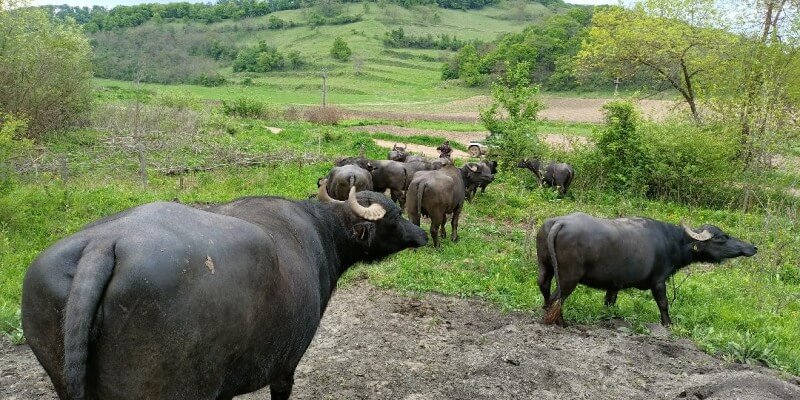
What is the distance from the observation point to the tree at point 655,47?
22422 mm

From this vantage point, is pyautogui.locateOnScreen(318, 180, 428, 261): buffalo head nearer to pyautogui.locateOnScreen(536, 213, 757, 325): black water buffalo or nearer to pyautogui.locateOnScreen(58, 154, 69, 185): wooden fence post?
pyautogui.locateOnScreen(536, 213, 757, 325): black water buffalo

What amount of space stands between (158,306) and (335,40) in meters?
100.0

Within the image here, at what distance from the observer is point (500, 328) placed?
25.2 feet

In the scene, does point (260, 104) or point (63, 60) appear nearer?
point (63, 60)

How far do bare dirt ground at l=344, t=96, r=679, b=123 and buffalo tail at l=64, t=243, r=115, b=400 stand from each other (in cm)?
3914

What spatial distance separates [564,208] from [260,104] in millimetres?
30456

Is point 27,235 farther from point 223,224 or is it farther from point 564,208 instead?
point 564,208

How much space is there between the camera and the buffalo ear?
17.7 feet

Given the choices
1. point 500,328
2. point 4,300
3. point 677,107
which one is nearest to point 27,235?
point 4,300

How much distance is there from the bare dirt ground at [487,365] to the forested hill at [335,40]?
5034 cm

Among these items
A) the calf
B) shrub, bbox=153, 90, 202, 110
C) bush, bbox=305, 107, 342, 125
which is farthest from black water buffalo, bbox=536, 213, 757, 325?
bush, bbox=305, 107, 342, 125

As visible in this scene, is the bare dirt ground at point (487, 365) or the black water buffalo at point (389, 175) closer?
the bare dirt ground at point (487, 365)

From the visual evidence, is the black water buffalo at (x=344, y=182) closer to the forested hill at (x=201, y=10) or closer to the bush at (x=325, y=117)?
the bush at (x=325, y=117)

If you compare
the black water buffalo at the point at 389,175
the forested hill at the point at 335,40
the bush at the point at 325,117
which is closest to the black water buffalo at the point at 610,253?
the black water buffalo at the point at 389,175
